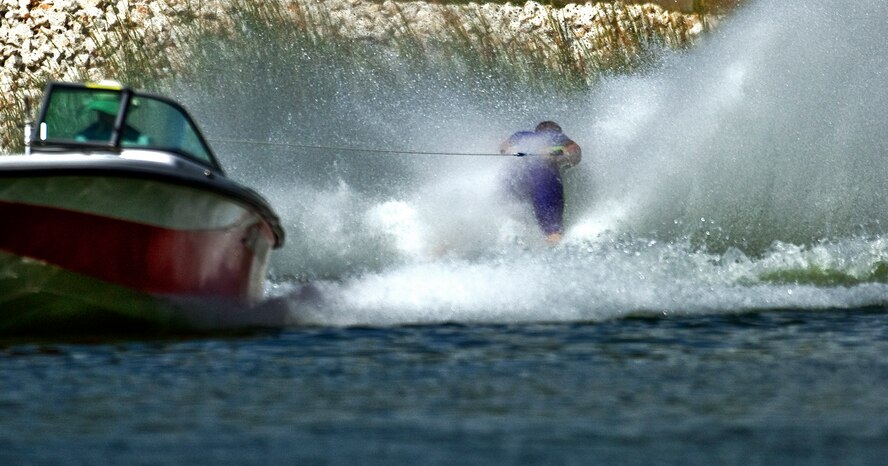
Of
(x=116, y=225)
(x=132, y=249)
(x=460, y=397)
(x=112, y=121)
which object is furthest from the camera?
(x=112, y=121)

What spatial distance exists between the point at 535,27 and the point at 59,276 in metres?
16.5

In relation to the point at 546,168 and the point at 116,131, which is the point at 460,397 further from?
the point at 546,168

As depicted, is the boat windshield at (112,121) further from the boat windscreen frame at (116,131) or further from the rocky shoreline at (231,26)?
the rocky shoreline at (231,26)

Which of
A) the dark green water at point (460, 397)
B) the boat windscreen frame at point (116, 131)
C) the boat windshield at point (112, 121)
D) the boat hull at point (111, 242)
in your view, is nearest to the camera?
the dark green water at point (460, 397)

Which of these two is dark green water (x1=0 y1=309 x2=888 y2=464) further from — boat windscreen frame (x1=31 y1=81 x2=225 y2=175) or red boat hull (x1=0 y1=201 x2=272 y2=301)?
boat windscreen frame (x1=31 y1=81 x2=225 y2=175)

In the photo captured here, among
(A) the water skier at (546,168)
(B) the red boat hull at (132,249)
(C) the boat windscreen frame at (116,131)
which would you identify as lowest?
(B) the red boat hull at (132,249)

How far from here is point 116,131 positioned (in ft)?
41.9

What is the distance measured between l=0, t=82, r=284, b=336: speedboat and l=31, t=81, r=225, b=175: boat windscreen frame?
0.04ft

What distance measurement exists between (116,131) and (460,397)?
429cm

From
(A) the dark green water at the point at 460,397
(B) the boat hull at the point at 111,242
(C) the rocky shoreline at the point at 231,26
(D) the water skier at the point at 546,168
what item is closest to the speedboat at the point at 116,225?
(B) the boat hull at the point at 111,242

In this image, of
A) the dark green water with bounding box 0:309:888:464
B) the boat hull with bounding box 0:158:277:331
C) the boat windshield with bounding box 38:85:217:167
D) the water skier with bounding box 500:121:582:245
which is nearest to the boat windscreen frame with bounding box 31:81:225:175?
the boat windshield with bounding box 38:85:217:167

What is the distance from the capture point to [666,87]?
69.7 feet

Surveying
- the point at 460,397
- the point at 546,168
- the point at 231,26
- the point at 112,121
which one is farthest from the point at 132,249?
the point at 231,26

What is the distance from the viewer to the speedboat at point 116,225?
11984mm
